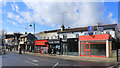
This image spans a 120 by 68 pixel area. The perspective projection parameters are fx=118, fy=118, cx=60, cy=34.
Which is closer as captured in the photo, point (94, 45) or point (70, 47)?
point (94, 45)

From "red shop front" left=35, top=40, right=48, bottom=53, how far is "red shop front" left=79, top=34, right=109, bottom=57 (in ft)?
36.7

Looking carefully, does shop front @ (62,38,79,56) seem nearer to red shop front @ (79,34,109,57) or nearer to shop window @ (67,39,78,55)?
shop window @ (67,39,78,55)

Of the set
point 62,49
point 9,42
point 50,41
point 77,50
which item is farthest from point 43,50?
point 9,42

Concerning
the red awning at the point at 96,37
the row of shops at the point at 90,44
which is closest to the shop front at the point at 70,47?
the row of shops at the point at 90,44

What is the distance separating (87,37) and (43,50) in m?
14.2

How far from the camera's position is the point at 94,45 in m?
21.2

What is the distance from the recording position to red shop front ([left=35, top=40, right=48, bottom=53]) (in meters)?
31.1

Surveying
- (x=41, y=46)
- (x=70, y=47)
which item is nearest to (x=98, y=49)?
(x=70, y=47)

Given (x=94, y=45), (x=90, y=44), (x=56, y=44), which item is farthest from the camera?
(x=56, y=44)

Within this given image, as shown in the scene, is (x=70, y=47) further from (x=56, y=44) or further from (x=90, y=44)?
(x=90, y=44)

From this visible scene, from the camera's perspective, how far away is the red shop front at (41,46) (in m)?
31.1

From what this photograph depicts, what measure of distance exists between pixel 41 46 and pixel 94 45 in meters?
16.6

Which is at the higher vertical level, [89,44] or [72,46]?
[89,44]

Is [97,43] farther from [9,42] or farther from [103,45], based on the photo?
[9,42]
